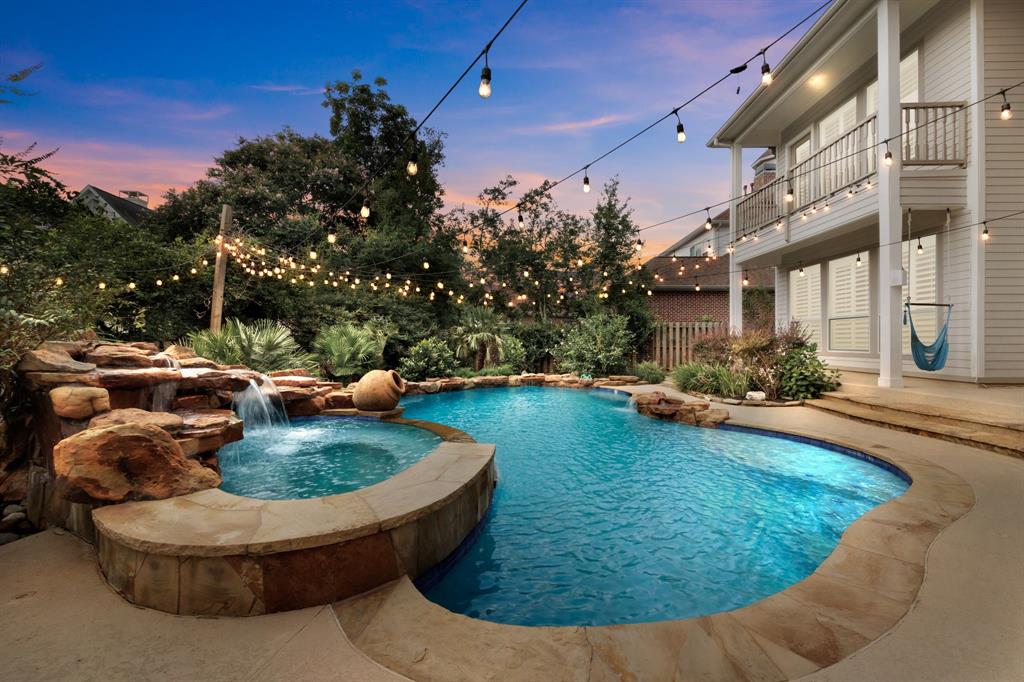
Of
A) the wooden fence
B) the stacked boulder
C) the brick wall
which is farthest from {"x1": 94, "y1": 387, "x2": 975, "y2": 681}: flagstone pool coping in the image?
the brick wall

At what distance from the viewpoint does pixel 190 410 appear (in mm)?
4250

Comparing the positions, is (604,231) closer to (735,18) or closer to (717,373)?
(717,373)

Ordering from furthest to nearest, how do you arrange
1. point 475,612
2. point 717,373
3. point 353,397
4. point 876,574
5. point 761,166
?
1. point 761,166
2. point 717,373
3. point 353,397
4. point 475,612
5. point 876,574

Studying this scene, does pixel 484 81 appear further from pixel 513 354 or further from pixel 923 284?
pixel 923 284

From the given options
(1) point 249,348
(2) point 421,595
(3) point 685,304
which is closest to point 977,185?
(2) point 421,595

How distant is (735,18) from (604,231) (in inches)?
302

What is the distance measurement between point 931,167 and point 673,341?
6.26 m

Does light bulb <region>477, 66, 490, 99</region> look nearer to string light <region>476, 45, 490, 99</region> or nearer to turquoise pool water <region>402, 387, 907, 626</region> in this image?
string light <region>476, 45, 490, 99</region>

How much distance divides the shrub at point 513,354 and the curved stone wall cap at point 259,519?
8965 millimetres

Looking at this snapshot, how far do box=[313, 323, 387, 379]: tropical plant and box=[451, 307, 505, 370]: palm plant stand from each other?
8.24ft

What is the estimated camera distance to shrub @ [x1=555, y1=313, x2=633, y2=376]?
1056cm

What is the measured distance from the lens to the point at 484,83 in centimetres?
326

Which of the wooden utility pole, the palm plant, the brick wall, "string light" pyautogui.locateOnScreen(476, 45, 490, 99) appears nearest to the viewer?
"string light" pyautogui.locateOnScreen(476, 45, 490, 99)

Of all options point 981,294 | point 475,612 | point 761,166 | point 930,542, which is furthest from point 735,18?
point 761,166
